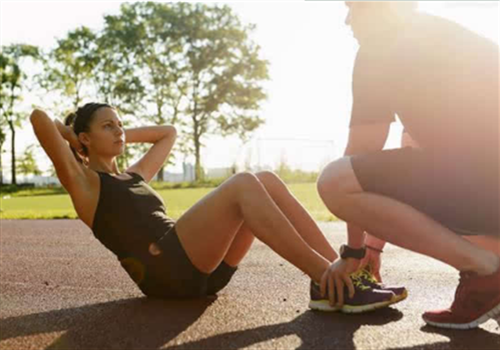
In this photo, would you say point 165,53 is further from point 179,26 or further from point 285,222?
point 285,222

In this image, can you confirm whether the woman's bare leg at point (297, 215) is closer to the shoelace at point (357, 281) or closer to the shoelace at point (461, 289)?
the shoelace at point (357, 281)

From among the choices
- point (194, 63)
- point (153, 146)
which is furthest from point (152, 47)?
point (153, 146)

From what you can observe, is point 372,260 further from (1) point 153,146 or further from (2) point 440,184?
(1) point 153,146

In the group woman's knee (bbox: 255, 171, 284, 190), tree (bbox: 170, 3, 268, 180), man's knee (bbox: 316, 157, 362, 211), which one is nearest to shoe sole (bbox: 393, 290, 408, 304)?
man's knee (bbox: 316, 157, 362, 211)

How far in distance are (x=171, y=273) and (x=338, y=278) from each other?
28.9 inches

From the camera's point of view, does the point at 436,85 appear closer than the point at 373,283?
Yes

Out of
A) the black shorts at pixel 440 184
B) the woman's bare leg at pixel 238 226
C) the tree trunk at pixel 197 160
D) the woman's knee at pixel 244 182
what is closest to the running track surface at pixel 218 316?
the woman's bare leg at pixel 238 226

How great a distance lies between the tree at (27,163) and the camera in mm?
32969

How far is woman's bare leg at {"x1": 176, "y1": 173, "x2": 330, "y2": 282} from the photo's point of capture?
9.01ft

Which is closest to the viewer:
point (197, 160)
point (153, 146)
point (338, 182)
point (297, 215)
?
point (338, 182)

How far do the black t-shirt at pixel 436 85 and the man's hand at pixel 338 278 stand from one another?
1.78ft

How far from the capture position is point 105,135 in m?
3.22

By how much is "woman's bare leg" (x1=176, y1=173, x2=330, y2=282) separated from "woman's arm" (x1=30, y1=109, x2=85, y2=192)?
51 cm

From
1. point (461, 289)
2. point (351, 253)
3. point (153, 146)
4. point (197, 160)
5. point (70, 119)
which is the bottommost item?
point (197, 160)
